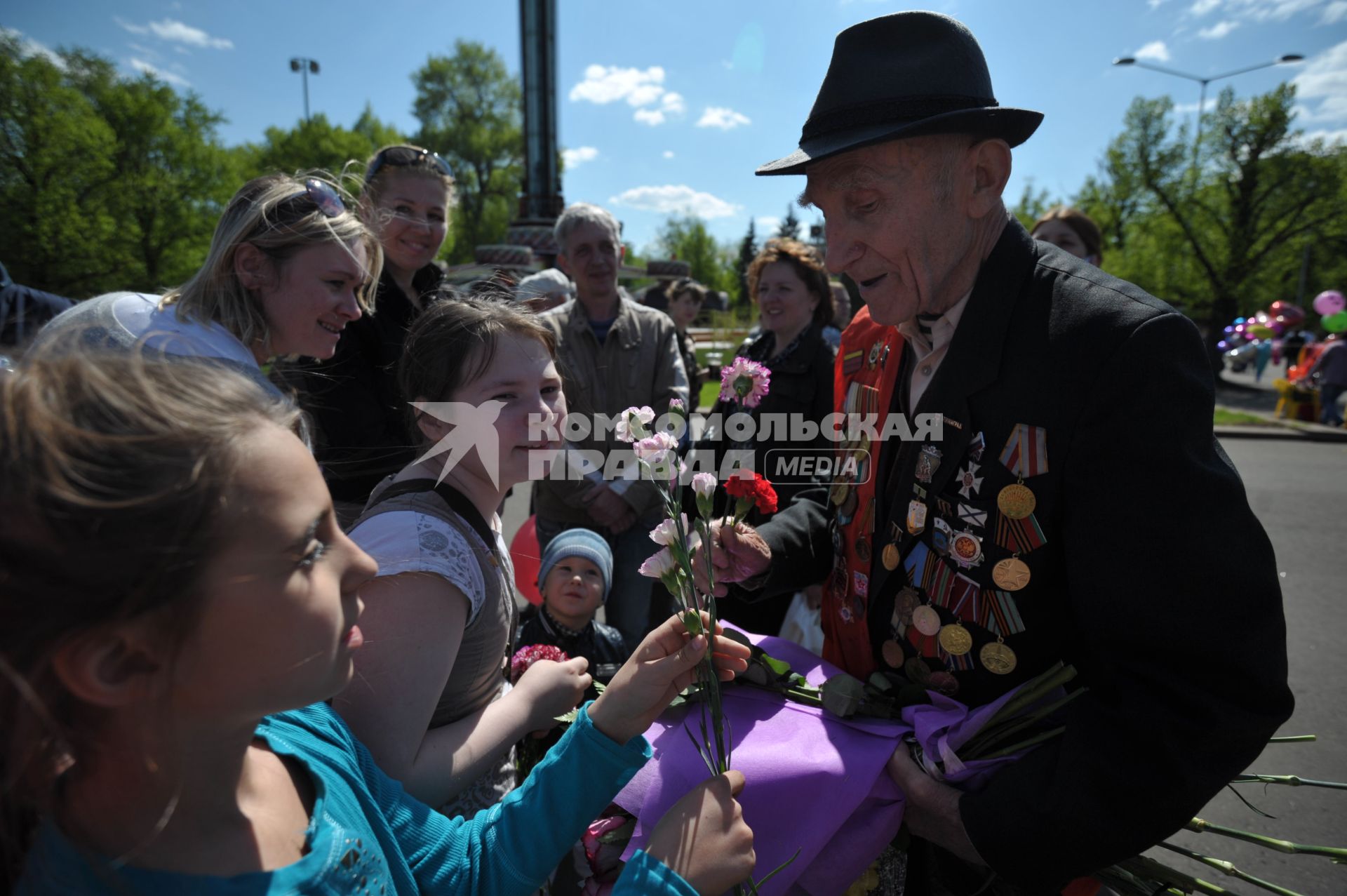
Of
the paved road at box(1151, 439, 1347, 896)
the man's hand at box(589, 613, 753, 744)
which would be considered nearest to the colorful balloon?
the paved road at box(1151, 439, 1347, 896)

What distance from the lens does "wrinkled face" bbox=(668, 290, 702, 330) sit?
29.4 ft

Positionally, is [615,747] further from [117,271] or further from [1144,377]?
[117,271]

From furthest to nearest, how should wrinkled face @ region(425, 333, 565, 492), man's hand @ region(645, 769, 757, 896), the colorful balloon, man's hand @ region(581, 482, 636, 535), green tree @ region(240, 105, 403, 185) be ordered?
green tree @ region(240, 105, 403, 185), the colorful balloon, man's hand @ region(581, 482, 636, 535), wrinkled face @ region(425, 333, 565, 492), man's hand @ region(645, 769, 757, 896)

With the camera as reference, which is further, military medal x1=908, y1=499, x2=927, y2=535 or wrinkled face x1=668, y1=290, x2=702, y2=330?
wrinkled face x1=668, y1=290, x2=702, y2=330

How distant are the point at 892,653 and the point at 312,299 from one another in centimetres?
213

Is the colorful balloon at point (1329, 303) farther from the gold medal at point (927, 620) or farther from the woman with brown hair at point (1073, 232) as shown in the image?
the gold medal at point (927, 620)

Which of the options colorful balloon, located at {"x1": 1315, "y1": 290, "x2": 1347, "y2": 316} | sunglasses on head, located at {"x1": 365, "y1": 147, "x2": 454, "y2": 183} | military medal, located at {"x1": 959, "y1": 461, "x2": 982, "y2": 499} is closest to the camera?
military medal, located at {"x1": 959, "y1": 461, "x2": 982, "y2": 499}

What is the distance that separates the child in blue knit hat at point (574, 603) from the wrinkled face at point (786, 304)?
190cm

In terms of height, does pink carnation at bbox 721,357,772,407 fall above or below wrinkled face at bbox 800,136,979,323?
below

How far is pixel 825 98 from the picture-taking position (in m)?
1.63

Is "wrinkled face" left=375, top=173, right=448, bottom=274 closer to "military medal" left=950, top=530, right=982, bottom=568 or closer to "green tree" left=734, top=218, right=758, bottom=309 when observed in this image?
"military medal" left=950, top=530, right=982, bottom=568

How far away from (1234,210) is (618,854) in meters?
29.6

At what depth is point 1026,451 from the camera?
141cm

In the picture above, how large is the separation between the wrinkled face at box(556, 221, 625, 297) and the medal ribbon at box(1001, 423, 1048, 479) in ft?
9.52
